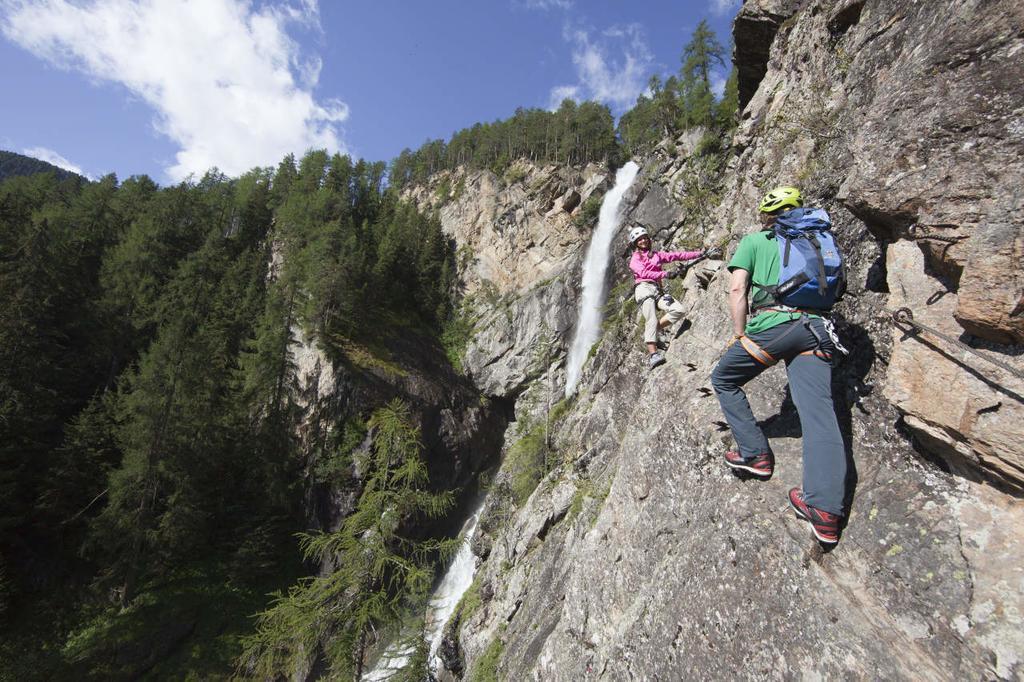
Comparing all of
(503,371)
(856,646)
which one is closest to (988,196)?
(856,646)

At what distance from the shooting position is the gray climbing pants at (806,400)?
11.0ft

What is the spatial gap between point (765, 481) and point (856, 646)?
57.3 inches

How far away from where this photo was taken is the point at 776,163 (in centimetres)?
721

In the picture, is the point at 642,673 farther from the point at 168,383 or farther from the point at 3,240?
the point at 3,240

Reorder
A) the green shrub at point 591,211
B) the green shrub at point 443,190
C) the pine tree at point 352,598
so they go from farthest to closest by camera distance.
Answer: the green shrub at point 443,190
the green shrub at point 591,211
the pine tree at point 352,598

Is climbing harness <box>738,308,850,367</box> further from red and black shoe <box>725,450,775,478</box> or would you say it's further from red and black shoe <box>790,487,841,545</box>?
red and black shoe <box>790,487,841,545</box>

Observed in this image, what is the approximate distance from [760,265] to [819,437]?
166 cm

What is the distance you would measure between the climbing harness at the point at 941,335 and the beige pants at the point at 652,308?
471 centimetres

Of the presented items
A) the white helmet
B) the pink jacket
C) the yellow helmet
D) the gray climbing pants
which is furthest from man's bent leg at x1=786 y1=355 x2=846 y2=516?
the white helmet

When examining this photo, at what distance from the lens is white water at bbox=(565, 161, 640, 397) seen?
28.8 metres

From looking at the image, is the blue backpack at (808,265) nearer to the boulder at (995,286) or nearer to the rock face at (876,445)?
the rock face at (876,445)

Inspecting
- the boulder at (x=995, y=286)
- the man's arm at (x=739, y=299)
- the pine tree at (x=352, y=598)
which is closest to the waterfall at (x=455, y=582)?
the pine tree at (x=352, y=598)

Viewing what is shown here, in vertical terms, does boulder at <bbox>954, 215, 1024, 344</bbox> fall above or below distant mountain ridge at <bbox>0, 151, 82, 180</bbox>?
below

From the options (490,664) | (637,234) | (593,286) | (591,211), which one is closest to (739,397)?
(637,234)
